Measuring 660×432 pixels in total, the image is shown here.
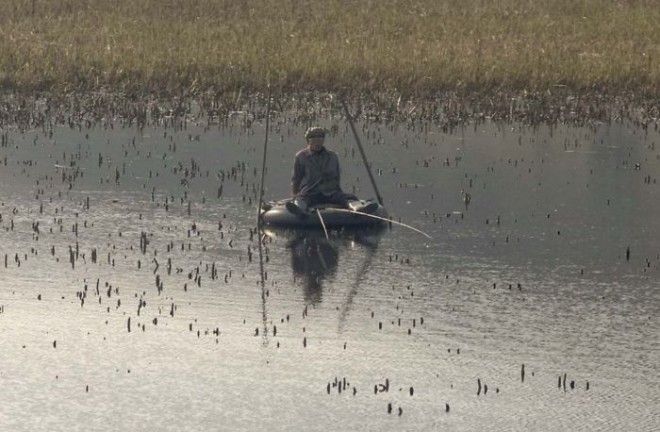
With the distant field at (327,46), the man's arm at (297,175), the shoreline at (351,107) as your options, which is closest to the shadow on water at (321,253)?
the man's arm at (297,175)

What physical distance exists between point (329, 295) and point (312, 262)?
193 cm

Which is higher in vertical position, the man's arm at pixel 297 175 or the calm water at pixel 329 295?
the man's arm at pixel 297 175

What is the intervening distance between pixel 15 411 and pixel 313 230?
8831 mm

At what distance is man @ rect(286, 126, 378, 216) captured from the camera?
22.8 meters

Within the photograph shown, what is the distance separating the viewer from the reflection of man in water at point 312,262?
18.7 m

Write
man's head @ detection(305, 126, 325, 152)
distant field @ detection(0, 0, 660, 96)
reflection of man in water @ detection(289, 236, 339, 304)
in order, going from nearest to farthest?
reflection of man in water @ detection(289, 236, 339, 304) → man's head @ detection(305, 126, 325, 152) → distant field @ detection(0, 0, 660, 96)

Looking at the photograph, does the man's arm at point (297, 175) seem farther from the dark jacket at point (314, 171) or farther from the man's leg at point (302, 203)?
the man's leg at point (302, 203)

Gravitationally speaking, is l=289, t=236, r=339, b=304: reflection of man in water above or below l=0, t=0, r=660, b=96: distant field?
below

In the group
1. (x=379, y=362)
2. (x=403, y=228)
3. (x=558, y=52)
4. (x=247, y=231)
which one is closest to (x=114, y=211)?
(x=247, y=231)

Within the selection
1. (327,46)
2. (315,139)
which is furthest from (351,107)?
(315,139)

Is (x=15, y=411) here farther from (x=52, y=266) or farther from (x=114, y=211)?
(x=114, y=211)

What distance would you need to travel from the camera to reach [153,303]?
17.7 metres

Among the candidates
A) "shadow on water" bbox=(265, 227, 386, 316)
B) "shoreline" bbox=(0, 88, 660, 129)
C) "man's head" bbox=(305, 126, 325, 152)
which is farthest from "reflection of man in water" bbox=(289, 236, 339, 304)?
"shoreline" bbox=(0, 88, 660, 129)

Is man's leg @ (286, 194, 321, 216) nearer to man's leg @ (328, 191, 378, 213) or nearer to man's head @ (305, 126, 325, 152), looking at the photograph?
man's leg @ (328, 191, 378, 213)
